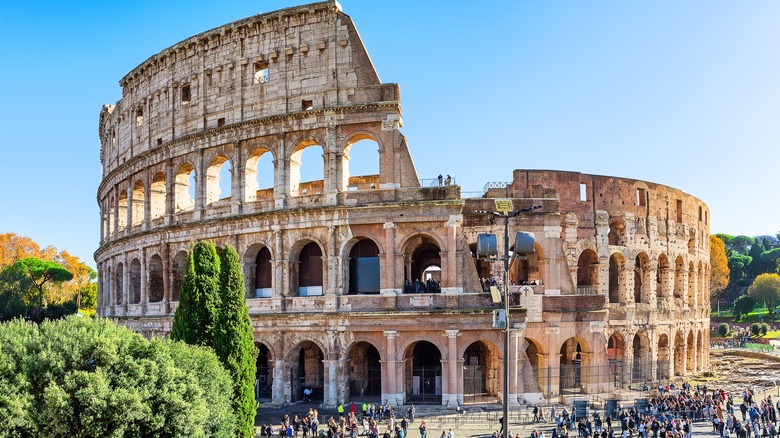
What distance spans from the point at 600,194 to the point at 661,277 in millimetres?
8429

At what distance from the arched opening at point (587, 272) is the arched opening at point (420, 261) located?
780 cm

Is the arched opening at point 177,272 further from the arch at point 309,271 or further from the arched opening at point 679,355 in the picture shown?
the arched opening at point 679,355

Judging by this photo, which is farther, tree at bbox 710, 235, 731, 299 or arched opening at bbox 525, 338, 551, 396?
tree at bbox 710, 235, 731, 299

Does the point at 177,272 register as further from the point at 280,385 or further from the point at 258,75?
the point at 258,75

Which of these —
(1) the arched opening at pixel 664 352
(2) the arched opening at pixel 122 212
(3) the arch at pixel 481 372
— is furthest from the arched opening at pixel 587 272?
(2) the arched opening at pixel 122 212

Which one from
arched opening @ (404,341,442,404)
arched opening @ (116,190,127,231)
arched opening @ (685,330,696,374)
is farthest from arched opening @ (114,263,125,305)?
arched opening @ (685,330,696,374)

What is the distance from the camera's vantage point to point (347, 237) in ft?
88.5

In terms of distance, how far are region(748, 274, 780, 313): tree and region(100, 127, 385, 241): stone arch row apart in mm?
55704

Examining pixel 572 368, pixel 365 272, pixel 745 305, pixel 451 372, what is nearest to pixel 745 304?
pixel 745 305

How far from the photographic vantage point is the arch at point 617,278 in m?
34.4

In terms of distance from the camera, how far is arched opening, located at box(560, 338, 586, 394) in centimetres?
2908

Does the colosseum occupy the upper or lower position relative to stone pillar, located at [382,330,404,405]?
upper

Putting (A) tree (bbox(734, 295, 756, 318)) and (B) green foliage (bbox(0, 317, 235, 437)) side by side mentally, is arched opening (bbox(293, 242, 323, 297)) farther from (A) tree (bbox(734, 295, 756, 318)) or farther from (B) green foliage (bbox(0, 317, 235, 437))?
(A) tree (bbox(734, 295, 756, 318))

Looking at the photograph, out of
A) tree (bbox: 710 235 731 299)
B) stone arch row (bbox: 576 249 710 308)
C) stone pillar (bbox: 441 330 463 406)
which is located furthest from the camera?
tree (bbox: 710 235 731 299)
